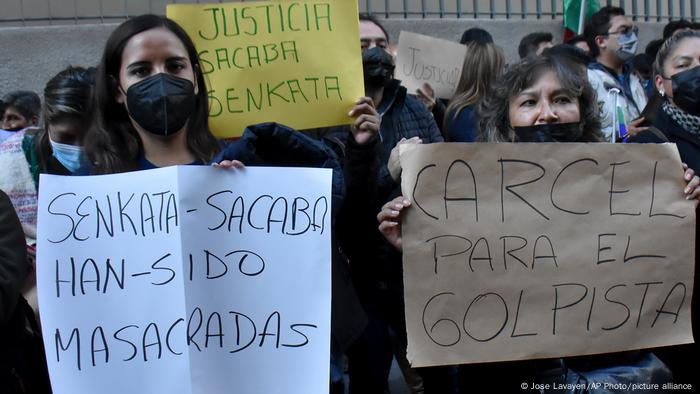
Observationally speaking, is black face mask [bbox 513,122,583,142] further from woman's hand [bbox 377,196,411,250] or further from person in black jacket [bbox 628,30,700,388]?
woman's hand [bbox 377,196,411,250]

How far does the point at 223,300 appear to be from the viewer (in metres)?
2.80

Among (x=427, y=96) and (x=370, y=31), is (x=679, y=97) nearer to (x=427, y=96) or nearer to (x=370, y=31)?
(x=370, y=31)

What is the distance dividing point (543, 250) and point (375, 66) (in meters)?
1.95

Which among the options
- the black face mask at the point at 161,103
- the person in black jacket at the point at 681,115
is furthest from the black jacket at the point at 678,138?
the black face mask at the point at 161,103

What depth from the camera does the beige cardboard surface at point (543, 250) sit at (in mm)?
2984

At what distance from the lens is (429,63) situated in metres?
5.98

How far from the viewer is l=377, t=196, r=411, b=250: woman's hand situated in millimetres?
2988

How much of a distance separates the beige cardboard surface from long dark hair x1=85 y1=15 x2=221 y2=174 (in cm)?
75

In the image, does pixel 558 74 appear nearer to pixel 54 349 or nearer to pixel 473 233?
pixel 473 233

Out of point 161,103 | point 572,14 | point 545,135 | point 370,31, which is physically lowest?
point 545,135

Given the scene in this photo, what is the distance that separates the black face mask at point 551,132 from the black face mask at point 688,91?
0.92 metres

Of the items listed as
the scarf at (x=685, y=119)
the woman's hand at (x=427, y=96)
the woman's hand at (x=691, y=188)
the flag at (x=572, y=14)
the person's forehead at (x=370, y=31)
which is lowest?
the woman's hand at (x=691, y=188)

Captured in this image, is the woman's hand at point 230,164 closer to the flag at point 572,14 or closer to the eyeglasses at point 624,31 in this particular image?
the eyeglasses at point 624,31

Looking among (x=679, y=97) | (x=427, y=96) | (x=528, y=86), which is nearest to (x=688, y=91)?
(x=679, y=97)
